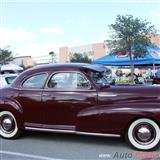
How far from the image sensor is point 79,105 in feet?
23.1

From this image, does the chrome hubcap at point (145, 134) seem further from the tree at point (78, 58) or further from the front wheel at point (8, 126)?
the tree at point (78, 58)

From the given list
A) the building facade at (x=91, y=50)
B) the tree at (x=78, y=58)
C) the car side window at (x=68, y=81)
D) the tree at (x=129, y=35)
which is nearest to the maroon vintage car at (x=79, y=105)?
the car side window at (x=68, y=81)

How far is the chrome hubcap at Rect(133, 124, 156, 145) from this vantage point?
662cm

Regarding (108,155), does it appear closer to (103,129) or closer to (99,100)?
(103,129)

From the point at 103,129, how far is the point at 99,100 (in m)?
0.56

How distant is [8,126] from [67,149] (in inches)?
63.5

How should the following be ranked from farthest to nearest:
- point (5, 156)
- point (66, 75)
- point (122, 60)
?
point (122, 60) → point (66, 75) → point (5, 156)

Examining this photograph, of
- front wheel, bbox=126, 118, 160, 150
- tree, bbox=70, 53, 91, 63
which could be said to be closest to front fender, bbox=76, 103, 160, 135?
front wheel, bbox=126, 118, 160, 150

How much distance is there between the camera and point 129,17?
70.8 ft

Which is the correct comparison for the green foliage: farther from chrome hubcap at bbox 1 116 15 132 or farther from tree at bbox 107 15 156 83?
chrome hubcap at bbox 1 116 15 132

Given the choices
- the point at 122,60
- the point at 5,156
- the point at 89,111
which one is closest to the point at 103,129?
the point at 89,111

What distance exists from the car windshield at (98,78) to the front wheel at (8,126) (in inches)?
74.0

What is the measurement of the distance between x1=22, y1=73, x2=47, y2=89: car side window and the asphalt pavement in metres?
1.10

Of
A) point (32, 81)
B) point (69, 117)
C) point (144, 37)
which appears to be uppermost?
point (144, 37)
